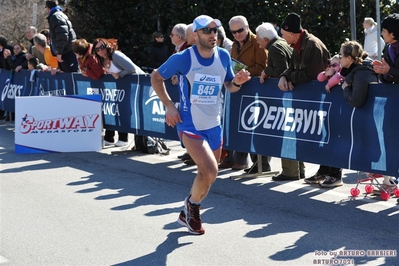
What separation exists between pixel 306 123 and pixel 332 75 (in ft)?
2.28

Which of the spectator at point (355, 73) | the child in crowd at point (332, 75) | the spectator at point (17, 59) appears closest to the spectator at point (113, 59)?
the child in crowd at point (332, 75)

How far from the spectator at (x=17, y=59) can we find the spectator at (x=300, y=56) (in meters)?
9.79

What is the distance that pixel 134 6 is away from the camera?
66.3ft

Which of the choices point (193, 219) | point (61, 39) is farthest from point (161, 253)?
point (61, 39)

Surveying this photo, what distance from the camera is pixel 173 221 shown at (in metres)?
8.12

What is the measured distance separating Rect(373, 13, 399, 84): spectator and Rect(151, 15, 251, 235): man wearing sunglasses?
1630mm

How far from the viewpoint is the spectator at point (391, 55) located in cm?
806

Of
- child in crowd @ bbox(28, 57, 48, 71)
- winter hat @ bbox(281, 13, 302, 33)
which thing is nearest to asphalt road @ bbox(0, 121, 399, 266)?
winter hat @ bbox(281, 13, 302, 33)

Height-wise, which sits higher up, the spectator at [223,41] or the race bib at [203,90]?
the spectator at [223,41]

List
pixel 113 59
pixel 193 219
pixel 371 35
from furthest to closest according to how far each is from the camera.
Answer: pixel 371 35 → pixel 113 59 → pixel 193 219

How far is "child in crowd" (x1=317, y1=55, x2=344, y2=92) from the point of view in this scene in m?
8.76

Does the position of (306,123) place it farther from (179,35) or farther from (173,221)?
(179,35)

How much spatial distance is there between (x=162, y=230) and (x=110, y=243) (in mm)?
703

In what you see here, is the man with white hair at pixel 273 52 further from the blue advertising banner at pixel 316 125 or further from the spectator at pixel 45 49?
the spectator at pixel 45 49
